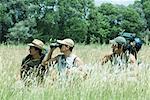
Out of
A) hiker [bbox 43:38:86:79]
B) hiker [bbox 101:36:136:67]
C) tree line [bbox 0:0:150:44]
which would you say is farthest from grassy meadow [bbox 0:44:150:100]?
tree line [bbox 0:0:150:44]

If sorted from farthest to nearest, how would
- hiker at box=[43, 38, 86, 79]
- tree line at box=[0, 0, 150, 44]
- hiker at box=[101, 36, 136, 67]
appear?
tree line at box=[0, 0, 150, 44] → hiker at box=[101, 36, 136, 67] → hiker at box=[43, 38, 86, 79]

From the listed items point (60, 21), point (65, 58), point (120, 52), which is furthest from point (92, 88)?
point (60, 21)

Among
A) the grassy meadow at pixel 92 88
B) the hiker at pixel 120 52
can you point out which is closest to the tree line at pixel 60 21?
the hiker at pixel 120 52

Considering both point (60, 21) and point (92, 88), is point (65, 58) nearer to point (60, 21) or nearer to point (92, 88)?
point (92, 88)

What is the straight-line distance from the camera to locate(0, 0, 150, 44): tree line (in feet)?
169

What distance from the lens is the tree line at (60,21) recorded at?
51656 millimetres

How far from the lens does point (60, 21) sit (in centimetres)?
5738

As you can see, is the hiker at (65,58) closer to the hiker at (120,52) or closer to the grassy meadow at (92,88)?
the hiker at (120,52)

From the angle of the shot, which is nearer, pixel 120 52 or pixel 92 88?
pixel 92 88

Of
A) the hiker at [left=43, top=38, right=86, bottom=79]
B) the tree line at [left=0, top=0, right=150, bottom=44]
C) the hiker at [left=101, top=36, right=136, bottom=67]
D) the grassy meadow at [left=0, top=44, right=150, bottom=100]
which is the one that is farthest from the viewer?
the tree line at [left=0, top=0, right=150, bottom=44]

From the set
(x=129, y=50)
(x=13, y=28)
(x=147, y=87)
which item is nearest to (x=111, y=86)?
(x=147, y=87)

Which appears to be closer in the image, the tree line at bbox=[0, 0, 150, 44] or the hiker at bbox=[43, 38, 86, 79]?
the hiker at bbox=[43, 38, 86, 79]

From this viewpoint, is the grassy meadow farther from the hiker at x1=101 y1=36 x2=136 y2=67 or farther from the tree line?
the tree line

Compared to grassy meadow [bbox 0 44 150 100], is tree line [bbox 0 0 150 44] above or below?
below
